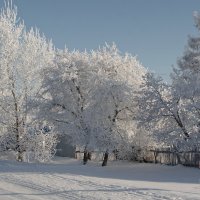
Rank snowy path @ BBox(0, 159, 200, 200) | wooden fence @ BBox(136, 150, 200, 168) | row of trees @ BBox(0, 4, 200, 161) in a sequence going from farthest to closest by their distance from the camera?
row of trees @ BBox(0, 4, 200, 161) < wooden fence @ BBox(136, 150, 200, 168) < snowy path @ BBox(0, 159, 200, 200)

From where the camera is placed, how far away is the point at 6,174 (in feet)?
65.5

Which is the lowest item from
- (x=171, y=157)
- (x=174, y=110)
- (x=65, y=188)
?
(x=65, y=188)

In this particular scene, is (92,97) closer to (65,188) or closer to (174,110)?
(174,110)

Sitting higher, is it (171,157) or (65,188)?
(171,157)

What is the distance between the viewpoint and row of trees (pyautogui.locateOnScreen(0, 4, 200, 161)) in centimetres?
3356

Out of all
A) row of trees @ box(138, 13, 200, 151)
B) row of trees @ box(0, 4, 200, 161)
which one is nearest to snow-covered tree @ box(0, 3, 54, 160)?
row of trees @ box(0, 4, 200, 161)

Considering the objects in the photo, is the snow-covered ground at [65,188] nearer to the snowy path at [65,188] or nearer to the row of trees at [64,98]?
the snowy path at [65,188]

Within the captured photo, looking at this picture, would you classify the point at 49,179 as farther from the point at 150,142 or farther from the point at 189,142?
the point at 150,142

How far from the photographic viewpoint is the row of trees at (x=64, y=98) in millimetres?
33562

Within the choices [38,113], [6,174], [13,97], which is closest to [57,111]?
[38,113]

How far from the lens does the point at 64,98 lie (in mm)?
35031

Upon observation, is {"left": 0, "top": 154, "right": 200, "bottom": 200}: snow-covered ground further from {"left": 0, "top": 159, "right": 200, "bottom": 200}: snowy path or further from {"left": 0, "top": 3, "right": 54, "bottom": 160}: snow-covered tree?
{"left": 0, "top": 3, "right": 54, "bottom": 160}: snow-covered tree

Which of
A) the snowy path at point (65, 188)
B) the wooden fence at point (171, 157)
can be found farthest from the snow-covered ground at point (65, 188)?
the wooden fence at point (171, 157)

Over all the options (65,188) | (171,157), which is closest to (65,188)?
(65,188)
